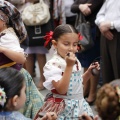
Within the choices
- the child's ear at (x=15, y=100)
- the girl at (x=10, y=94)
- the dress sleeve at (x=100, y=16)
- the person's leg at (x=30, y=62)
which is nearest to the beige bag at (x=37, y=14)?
the person's leg at (x=30, y=62)

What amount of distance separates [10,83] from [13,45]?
2.45 feet

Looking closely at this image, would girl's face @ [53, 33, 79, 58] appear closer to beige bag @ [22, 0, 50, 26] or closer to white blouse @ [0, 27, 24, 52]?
white blouse @ [0, 27, 24, 52]

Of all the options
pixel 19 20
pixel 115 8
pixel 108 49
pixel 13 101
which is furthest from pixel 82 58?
pixel 13 101

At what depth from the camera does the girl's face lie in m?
2.73

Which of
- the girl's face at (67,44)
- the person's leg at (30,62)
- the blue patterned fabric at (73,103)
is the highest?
the girl's face at (67,44)

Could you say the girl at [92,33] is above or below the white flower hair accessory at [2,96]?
below

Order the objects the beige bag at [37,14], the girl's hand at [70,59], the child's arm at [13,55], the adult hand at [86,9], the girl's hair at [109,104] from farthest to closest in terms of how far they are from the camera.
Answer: the beige bag at [37,14], the adult hand at [86,9], the child's arm at [13,55], the girl's hand at [70,59], the girl's hair at [109,104]

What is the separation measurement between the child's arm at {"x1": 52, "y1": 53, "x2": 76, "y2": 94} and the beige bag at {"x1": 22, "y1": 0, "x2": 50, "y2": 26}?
2024 mm

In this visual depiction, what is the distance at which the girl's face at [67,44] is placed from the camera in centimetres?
273

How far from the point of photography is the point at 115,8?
11.5ft

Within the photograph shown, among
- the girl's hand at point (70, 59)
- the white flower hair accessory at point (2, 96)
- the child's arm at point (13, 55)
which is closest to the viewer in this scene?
the white flower hair accessory at point (2, 96)

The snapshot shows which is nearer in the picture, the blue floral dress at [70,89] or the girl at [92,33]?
the blue floral dress at [70,89]

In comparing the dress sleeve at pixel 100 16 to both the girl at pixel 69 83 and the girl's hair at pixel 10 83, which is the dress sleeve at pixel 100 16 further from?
the girl's hair at pixel 10 83

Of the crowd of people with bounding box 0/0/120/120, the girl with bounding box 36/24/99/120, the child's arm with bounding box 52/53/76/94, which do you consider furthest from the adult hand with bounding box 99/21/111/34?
the child's arm with bounding box 52/53/76/94
